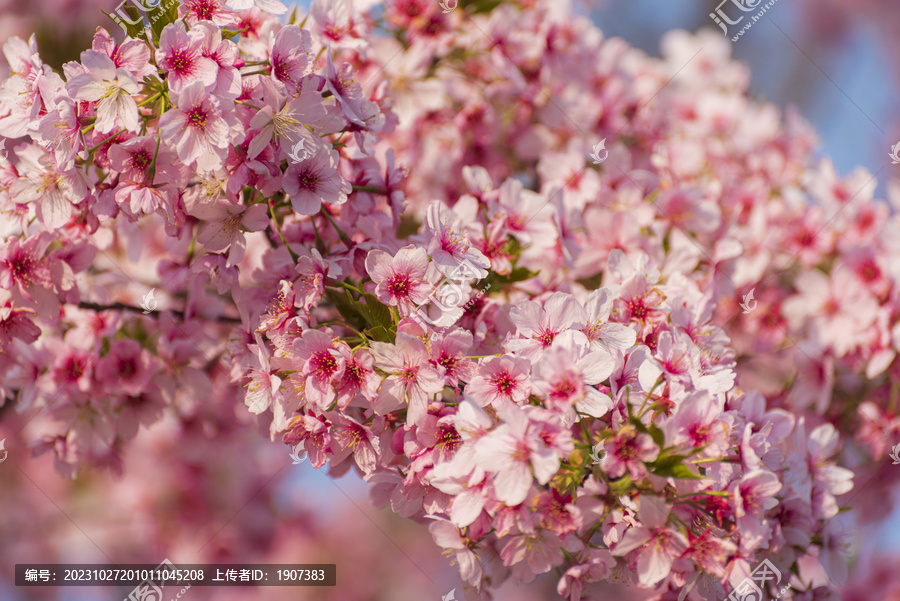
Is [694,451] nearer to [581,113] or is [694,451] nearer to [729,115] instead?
[581,113]

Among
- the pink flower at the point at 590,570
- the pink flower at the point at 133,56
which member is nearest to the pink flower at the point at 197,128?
the pink flower at the point at 133,56

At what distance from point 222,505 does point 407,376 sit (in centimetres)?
231

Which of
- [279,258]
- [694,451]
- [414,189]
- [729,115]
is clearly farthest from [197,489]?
[729,115]

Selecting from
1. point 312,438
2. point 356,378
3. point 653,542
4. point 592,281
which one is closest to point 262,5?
Result: point 356,378

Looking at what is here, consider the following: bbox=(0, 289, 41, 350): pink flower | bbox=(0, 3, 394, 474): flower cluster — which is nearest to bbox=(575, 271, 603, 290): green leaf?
bbox=(0, 3, 394, 474): flower cluster

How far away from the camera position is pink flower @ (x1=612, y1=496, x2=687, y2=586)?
1089mm

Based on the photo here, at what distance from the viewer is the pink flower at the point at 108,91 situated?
1.12 metres

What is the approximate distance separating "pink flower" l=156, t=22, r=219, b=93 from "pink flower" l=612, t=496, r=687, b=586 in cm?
107

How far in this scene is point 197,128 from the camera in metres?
1.13

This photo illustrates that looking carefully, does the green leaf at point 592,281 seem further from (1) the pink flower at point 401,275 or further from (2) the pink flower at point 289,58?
(2) the pink flower at point 289,58

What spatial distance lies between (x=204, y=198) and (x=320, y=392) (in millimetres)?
459

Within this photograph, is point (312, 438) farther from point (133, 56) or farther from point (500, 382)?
point (133, 56)

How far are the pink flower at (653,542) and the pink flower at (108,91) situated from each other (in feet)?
3.75

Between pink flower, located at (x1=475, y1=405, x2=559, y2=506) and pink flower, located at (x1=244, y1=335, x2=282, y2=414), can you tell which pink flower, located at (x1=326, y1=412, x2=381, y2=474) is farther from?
pink flower, located at (x1=475, y1=405, x2=559, y2=506)
